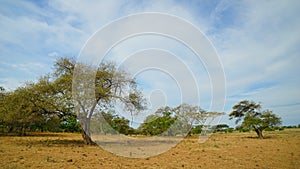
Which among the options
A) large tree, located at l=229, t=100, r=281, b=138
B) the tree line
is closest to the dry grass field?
the tree line

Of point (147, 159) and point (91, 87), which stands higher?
point (91, 87)

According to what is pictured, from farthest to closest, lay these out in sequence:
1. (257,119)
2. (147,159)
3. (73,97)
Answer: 1. (257,119)
2. (73,97)
3. (147,159)

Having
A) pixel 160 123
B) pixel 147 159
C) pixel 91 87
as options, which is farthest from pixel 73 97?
pixel 160 123

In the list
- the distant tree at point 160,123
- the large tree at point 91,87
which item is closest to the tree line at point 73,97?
the large tree at point 91,87

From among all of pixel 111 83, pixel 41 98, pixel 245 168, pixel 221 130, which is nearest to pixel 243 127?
pixel 111 83

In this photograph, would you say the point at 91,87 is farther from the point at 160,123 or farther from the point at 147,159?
the point at 160,123

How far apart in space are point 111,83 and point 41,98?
548 cm

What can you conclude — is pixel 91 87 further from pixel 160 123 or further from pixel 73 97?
pixel 160 123

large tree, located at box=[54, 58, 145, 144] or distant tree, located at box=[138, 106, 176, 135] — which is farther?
distant tree, located at box=[138, 106, 176, 135]

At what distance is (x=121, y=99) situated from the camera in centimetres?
1684

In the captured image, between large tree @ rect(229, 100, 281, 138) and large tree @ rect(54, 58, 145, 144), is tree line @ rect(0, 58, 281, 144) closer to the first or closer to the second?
large tree @ rect(54, 58, 145, 144)

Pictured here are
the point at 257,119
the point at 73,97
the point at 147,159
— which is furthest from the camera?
the point at 257,119

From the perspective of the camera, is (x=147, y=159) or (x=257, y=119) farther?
(x=257, y=119)

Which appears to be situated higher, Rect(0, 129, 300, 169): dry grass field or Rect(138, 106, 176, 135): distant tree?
Rect(138, 106, 176, 135): distant tree
